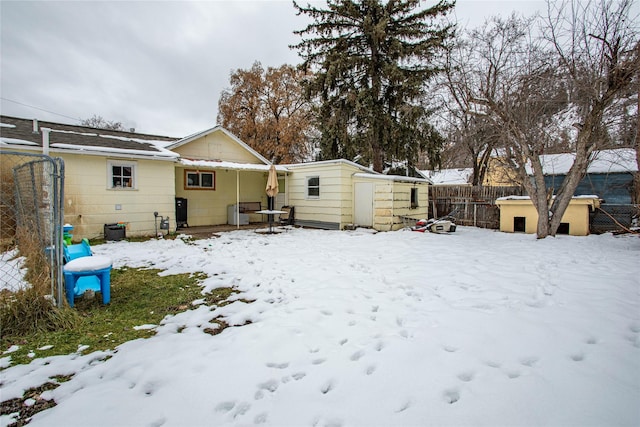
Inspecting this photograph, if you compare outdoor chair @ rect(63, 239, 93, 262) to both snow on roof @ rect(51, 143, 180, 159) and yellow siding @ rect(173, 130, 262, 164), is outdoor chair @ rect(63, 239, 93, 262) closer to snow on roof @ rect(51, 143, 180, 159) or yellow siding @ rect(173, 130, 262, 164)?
snow on roof @ rect(51, 143, 180, 159)

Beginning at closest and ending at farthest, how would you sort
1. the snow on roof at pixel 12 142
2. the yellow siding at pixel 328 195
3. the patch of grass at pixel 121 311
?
the patch of grass at pixel 121 311, the snow on roof at pixel 12 142, the yellow siding at pixel 328 195

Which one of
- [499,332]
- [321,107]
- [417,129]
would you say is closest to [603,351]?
[499,332]

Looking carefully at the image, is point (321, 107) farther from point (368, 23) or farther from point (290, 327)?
point (290, 327)

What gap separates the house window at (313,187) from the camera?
12.4 m

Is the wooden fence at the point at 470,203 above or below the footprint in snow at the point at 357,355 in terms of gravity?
above

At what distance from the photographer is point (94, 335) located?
3137mm

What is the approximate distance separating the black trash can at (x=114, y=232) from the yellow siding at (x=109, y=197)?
32 centimetres

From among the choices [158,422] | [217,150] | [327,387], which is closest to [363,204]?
[217,150]

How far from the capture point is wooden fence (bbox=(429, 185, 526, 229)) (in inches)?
511

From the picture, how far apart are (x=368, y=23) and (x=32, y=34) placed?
1361cm

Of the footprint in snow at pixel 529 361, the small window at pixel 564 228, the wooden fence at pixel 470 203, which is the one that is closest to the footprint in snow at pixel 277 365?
the footprint in snow at pixel 529 361

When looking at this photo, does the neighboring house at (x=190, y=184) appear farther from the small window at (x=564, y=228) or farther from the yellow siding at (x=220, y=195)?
the small window at (x=564, y=228)

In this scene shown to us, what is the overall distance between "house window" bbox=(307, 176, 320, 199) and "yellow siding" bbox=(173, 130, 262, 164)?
10.6ft

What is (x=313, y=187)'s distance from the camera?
1252 centimetres
